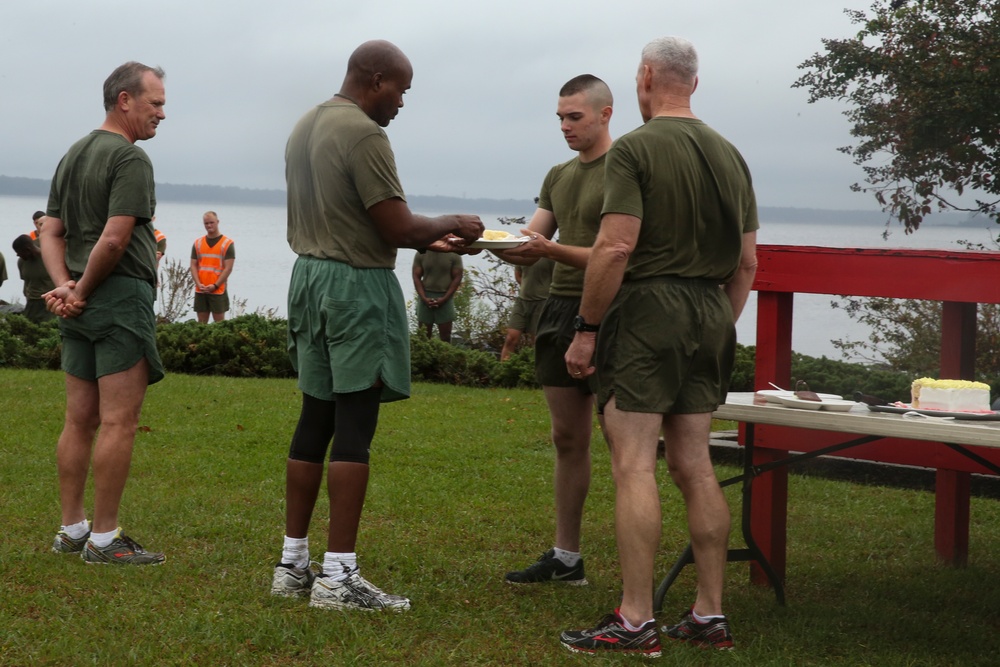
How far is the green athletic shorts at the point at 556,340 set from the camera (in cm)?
492

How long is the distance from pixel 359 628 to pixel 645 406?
1.30 meters

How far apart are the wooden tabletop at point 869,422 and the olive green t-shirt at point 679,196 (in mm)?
511

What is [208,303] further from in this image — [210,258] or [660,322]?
[660,322]

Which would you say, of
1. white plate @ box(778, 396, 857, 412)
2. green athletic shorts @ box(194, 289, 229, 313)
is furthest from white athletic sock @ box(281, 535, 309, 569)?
green athletic shorts @ box(194, 289, 229, 313)

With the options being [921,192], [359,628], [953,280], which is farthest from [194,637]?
[921,192]

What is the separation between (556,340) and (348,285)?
102 cm

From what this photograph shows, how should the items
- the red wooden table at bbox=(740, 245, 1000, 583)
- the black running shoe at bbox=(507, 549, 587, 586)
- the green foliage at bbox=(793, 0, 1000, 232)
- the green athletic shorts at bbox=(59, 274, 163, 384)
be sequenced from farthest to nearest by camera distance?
1. the green foliage at bbox=(793, 0, 1000, 232)
2. the black running shoe at bbox=(507, 549, 587, 586)
3. the green athletic shorts at bbox=(59, 274, 163, 384)
4. the red wooden table at bbox=(740, 245, 1000, 583)

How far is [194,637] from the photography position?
4.11 meters

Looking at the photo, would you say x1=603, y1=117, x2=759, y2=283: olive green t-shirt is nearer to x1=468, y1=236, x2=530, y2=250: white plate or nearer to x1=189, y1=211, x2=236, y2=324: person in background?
x1=468, y1=236, x2=530, y2=250: white plate

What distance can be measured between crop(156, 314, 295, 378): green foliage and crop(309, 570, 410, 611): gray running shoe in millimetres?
8908

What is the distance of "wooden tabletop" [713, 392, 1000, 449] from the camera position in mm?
3736

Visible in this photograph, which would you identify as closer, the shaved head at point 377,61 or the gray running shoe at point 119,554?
the shaved head at point 377,61

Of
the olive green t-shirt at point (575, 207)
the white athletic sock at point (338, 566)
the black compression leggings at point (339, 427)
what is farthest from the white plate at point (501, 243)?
the white athletic sock at point (338, 566)

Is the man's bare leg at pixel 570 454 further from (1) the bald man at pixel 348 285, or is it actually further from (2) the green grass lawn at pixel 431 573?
(1) the bald man at pixel 348 285
